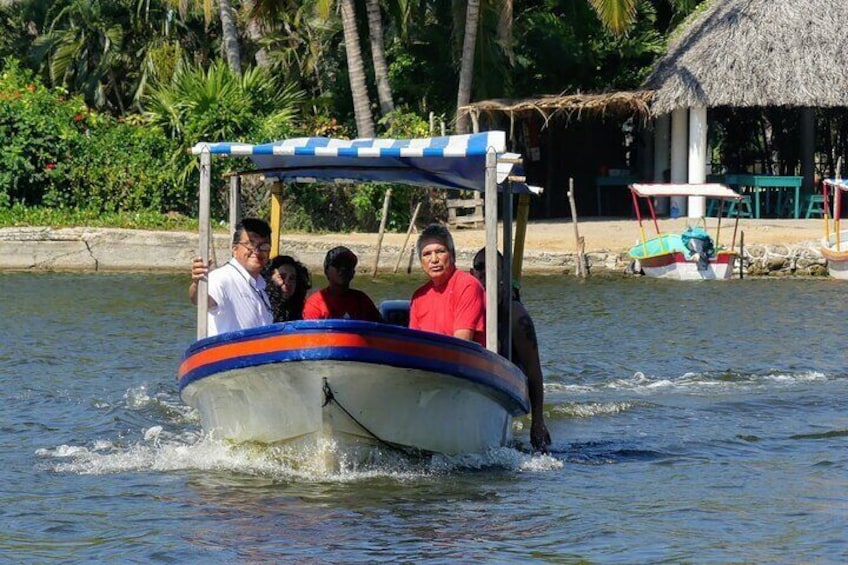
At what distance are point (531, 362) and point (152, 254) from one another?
1680 centimetres

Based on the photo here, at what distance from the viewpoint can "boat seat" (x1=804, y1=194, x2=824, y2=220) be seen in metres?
31.3

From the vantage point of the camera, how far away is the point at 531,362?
1129 cm

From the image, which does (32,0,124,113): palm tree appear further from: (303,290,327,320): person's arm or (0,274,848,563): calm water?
(303,290,327,320): person's arm

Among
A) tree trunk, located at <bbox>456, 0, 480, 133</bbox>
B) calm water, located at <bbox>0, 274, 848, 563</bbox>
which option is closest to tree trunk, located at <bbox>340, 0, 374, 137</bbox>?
tree trunk, located at <bbox>456, 0, 480, 133</bbox>

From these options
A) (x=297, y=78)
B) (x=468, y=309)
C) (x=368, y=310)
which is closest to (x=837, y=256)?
(x=297, y=78)

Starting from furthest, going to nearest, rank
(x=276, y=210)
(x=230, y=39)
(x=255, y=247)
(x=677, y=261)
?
(x=230, y=39) < (x=677, y=261) < (x=276, y=210) < (x=255, y=247)

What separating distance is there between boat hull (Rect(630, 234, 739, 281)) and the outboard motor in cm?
4

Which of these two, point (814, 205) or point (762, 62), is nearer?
point (762, 62)

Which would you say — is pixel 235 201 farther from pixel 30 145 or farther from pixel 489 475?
pixel 30 145

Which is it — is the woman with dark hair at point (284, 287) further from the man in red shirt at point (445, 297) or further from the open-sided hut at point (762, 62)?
the open-sided hut at point (762, 62)

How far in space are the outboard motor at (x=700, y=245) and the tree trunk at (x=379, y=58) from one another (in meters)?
6.69

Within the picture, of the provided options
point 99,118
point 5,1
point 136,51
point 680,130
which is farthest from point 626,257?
point 5,1

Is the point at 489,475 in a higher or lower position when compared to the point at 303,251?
lower

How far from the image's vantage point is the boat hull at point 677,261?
85.7 feet
